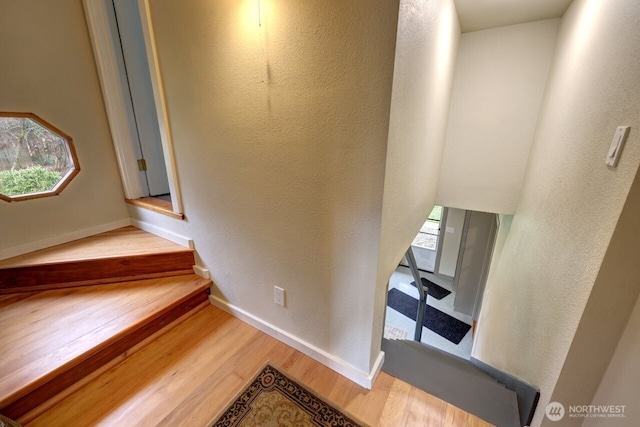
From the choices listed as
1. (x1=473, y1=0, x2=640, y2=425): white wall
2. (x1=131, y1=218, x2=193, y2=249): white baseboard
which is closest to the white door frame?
(x1=131, y1=218, x2=193, y2=249): white baseboard

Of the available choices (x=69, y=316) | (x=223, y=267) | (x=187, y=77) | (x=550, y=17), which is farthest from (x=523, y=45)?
(x=69, y=316)

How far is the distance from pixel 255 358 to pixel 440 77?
220cm

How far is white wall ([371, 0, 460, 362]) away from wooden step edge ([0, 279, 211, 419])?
4.38 ft

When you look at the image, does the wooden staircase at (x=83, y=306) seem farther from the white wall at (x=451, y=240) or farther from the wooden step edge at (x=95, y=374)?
the white wall at (x=451, y=240)

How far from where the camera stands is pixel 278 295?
1537mm

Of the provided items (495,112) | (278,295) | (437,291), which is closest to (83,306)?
(278,295)

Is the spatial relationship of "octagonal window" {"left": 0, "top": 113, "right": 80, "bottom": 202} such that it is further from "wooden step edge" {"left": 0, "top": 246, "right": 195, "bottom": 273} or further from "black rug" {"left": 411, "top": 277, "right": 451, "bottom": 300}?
"black rug" {"left": 411, "top": 277, "right": 451, "bottom": 300}

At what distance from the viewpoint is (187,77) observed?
1.47m

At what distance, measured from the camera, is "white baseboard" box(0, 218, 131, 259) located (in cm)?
185

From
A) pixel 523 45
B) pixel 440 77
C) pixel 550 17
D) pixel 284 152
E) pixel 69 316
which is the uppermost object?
pixel 550 17

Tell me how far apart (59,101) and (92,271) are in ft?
4.28

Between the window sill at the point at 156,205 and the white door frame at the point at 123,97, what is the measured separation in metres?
0.04

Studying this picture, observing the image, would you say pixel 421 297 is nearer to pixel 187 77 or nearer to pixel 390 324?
pixel 390 324

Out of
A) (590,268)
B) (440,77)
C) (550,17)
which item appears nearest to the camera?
(590,268)
